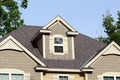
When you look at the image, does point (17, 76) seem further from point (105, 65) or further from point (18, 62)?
point (105, 65)

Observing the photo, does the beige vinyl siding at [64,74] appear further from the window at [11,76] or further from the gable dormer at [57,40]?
the window at [11,76]

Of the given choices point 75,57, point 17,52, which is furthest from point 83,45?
point 17,52

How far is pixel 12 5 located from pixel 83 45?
18653 millimetres

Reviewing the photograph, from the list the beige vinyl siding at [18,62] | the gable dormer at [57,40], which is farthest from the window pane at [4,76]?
the gable dormer at [57,40]

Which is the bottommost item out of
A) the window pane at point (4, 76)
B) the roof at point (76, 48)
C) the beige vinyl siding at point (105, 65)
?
the window pane at point (4, 76)

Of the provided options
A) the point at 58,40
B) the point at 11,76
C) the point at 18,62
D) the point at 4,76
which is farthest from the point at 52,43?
the point at 4,76

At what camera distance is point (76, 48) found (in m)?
33.2

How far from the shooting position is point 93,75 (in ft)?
97.8

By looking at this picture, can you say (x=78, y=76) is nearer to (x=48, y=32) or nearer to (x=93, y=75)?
(x=93, y=75)

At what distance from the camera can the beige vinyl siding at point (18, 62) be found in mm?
28391

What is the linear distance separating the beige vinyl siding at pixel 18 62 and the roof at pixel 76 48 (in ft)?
4.44

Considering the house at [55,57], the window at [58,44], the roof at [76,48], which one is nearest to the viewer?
the house at [55,57]

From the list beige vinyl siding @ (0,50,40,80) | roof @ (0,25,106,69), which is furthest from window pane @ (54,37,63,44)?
beige vinyl siding @ (0,50,40,80)

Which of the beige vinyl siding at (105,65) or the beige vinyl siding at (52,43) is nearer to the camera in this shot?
the beige vinyl siding at (105,65)
